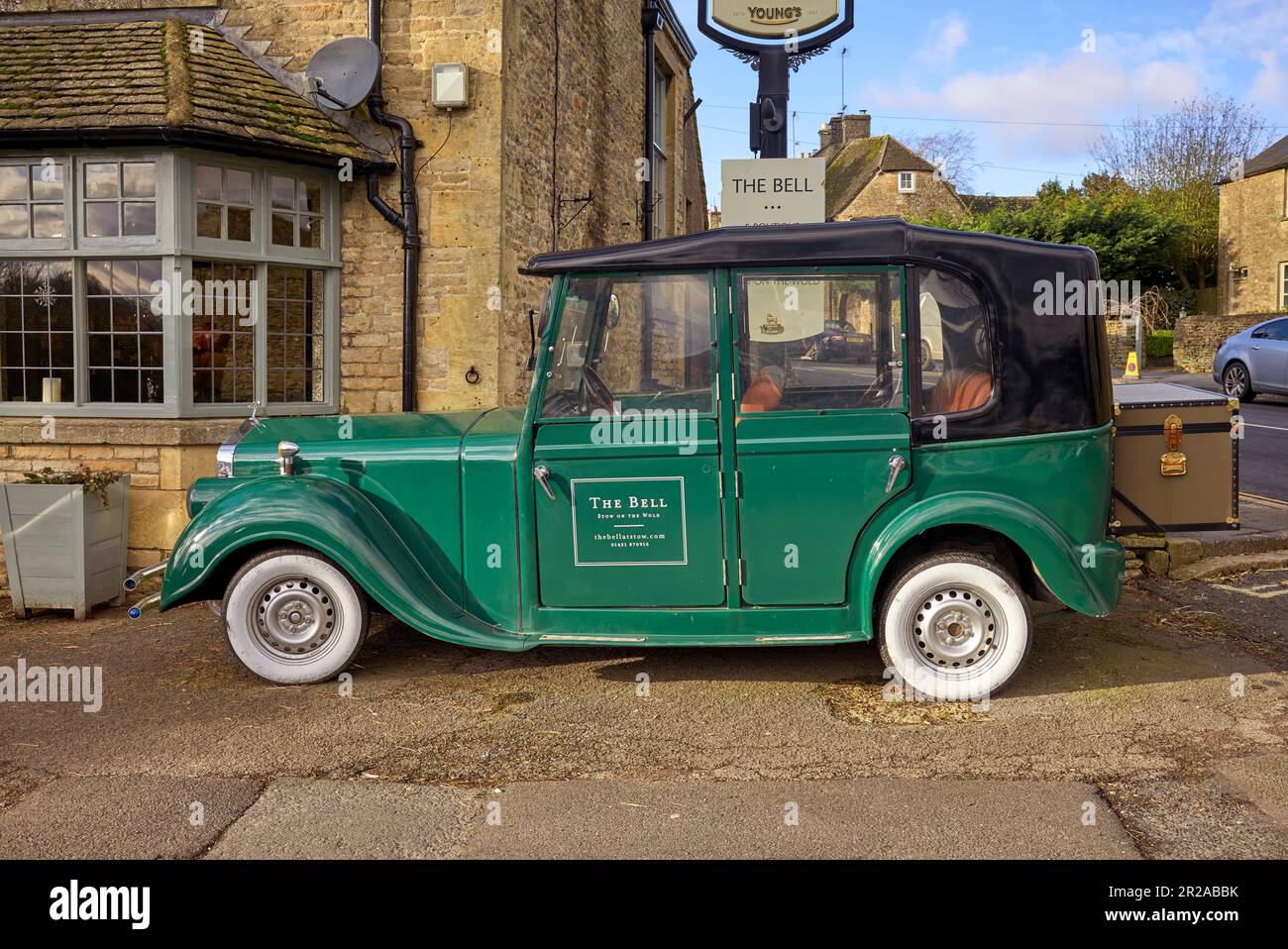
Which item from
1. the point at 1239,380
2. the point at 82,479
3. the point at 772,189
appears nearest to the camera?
the point at 82,479

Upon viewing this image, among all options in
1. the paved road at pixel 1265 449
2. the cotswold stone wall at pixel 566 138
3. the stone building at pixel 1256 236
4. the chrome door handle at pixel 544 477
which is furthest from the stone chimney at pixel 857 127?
the chrome door handle at pixel 544 477

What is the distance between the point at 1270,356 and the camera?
17.2 meters

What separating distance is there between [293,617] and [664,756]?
2073 millimetres

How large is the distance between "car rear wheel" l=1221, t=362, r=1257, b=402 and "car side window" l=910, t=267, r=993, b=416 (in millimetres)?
14907

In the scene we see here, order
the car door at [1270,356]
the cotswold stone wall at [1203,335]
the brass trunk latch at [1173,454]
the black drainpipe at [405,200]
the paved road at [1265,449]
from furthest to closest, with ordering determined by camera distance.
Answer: the cotswold stone wall at [1203,335], the car door at [1270,356], the paved road at [1265,449], the black drainpipe at [405,200], the brass trunk latch at [1173,454]

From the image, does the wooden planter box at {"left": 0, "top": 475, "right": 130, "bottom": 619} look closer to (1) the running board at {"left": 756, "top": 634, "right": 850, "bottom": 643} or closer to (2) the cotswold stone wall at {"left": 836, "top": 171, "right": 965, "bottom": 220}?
(1) the running board at {"left": 756, "top": 634, "right": 850, "bottom": 643}

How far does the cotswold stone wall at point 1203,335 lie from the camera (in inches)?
1082

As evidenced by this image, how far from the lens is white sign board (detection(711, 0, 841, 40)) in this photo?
8.88 meters

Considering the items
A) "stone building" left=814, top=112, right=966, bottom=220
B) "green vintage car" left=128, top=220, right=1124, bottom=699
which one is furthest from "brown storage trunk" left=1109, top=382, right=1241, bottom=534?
"stone building" left=814, top=112, right=966, bottom=220

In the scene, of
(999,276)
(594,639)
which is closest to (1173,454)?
(999,276)

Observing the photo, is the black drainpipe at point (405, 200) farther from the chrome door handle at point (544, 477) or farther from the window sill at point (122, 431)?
the chrome door handle at point (544, 477)

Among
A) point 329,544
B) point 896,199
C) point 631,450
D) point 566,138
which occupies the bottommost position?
point 329,544

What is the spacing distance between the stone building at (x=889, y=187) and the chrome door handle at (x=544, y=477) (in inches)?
1578

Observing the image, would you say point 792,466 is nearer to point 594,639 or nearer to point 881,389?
point 881,389
